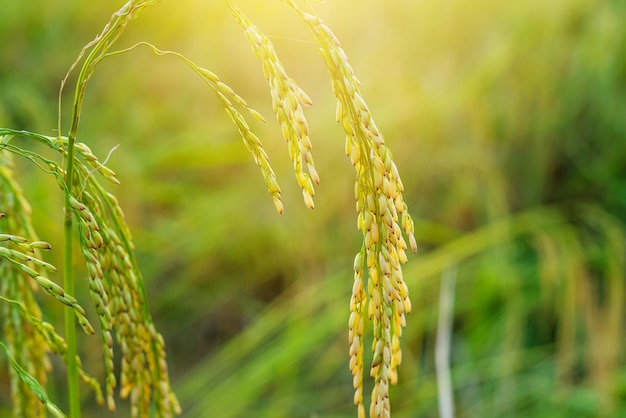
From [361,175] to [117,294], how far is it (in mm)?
274

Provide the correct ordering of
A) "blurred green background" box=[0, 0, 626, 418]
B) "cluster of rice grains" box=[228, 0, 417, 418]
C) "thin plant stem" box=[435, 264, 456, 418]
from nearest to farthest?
1. "cluster of rice grains" box=[228, 0, 417, 418]
2. "thin plant stem" box=[435, 264, 456, 418]
3. "blurred green background" box=[0, 0, 626, 418]

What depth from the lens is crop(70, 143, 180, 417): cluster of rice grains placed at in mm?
730

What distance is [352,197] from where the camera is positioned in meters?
3.01

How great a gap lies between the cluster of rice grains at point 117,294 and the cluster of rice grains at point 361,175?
0.60ft

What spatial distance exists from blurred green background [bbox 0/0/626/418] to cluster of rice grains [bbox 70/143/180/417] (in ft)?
4.94

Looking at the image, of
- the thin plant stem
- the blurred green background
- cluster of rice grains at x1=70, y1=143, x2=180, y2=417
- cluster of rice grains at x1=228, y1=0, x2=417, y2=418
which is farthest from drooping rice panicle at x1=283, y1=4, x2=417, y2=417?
the blurred green background

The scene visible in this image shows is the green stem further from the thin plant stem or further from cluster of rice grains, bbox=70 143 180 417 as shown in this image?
the thin plant stem

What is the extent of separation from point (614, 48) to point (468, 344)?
4.57ft

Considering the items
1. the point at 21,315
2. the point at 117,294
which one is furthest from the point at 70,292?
the point at 21,315

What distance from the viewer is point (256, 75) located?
11.0 feet

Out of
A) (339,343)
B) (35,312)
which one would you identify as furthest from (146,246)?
(35,312)

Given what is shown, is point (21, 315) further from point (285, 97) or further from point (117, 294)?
point (285, 97)

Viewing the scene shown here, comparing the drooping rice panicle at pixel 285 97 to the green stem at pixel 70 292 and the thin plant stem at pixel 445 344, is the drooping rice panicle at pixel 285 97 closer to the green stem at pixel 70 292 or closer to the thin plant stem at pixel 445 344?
the green stem at pixel 70 292

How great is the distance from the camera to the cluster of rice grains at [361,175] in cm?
67
